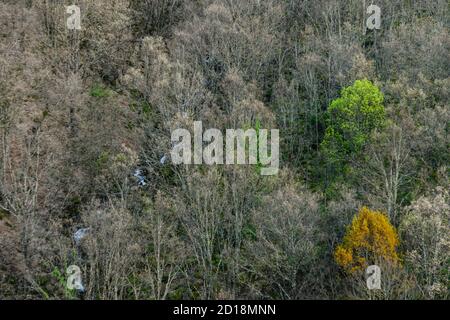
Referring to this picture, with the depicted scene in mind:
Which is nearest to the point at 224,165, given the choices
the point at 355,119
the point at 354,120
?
the point at 354,120

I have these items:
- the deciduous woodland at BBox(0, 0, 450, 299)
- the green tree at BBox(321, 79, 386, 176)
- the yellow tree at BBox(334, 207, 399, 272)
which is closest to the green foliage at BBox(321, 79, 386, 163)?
the green tree at BBox(321, 79, 386, 176)

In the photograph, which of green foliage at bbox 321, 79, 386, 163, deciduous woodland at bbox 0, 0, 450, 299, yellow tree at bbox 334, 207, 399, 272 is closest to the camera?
yellow tree at bbox 334, 207, 399, 272

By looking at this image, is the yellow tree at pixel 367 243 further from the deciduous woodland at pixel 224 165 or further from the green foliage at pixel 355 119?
the green foliage at pixel 355 119

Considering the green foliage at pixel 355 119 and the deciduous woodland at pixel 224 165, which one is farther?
the green foliage at pixel 355 119

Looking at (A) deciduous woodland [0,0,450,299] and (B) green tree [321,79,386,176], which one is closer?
(A) deciduous woodland [0,0,450,299]

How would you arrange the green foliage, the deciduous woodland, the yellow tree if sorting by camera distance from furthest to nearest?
the green foliage → the deciduous woodland → the yellow tree

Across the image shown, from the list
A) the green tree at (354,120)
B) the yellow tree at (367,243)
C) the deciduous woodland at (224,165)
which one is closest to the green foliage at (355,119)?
the green tree at (354,120)

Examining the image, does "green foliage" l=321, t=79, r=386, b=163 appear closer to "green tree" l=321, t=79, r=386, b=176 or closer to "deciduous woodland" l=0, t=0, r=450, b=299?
"green tree" l=321, t=79, r=386, b=176
